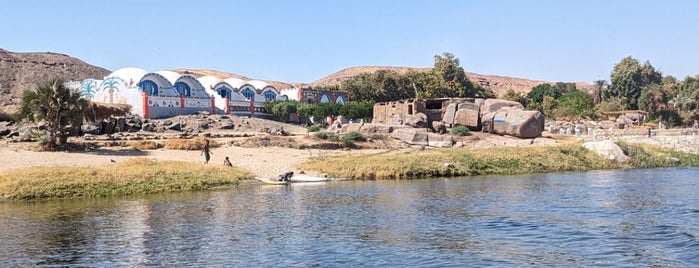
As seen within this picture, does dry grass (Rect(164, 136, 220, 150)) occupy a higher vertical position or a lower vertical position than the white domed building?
lower

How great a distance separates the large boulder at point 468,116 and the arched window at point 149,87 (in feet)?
97.3

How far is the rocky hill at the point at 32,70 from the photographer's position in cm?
9706

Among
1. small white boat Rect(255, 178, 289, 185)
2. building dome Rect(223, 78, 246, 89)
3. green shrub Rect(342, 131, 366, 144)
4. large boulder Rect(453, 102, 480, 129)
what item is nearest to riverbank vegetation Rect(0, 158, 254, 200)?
small white boat Rect(255, 178, 289, 185)

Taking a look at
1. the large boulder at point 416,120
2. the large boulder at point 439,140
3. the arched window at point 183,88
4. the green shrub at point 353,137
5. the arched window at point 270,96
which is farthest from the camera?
the arched window at point 270,96

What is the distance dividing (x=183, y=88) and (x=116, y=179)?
4461cm

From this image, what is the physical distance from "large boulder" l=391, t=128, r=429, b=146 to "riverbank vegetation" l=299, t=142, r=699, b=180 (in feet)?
16.9

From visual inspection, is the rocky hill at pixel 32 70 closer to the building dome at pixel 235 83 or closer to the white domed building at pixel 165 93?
the building dome at pixel 235 83

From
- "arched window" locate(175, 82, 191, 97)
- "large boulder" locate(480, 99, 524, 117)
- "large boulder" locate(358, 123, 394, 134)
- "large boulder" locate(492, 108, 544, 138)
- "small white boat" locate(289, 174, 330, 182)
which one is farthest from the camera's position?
"arched window" locate(175, 82, 191, 97)

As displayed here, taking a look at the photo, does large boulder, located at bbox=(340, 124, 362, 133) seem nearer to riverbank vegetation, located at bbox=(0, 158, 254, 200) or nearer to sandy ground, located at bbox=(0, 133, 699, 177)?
sandy ground, located at bbox=(0, 133, 699, 177)

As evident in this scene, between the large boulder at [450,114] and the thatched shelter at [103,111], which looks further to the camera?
the large boulder at [450,114]

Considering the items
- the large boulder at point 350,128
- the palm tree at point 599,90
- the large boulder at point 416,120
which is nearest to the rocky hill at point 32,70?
the large boulder at point 350,128

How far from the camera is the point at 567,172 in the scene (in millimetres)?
35125

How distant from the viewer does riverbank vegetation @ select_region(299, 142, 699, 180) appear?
3256cm

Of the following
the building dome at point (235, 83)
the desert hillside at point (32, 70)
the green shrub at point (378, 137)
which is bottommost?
the green shrub at point (378, 137)
